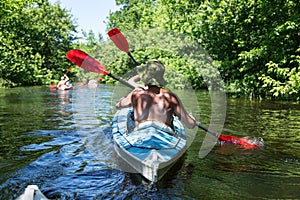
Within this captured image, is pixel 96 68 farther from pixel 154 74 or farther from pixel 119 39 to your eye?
pixel 154 74

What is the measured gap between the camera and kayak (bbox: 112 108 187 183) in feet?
10.9

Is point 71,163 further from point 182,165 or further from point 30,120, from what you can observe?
point 30,120

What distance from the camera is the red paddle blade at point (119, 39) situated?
22.1 ft

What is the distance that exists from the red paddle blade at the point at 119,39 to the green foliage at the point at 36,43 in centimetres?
1667

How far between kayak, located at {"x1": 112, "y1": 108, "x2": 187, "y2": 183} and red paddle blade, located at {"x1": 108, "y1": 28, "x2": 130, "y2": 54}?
264 centimetres

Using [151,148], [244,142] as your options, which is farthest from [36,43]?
[151,148]

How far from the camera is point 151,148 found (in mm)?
3600

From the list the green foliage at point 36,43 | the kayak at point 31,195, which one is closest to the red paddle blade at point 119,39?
the kayak at point 31,195

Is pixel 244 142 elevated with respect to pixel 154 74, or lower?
lower

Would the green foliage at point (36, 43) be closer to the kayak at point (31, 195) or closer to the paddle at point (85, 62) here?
the paddle at point (85, 62)

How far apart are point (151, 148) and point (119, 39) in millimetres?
3856

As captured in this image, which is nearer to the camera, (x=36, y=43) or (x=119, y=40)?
(x=119, y=40)

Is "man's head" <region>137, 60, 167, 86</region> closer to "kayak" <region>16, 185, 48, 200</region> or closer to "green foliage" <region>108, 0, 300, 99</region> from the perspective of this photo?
"kayak" <region>16, 185, 48, 200</region>

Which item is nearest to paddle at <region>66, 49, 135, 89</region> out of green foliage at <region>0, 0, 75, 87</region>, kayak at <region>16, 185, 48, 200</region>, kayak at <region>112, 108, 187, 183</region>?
kayak at <region>112, 108, 187, 183</region>
